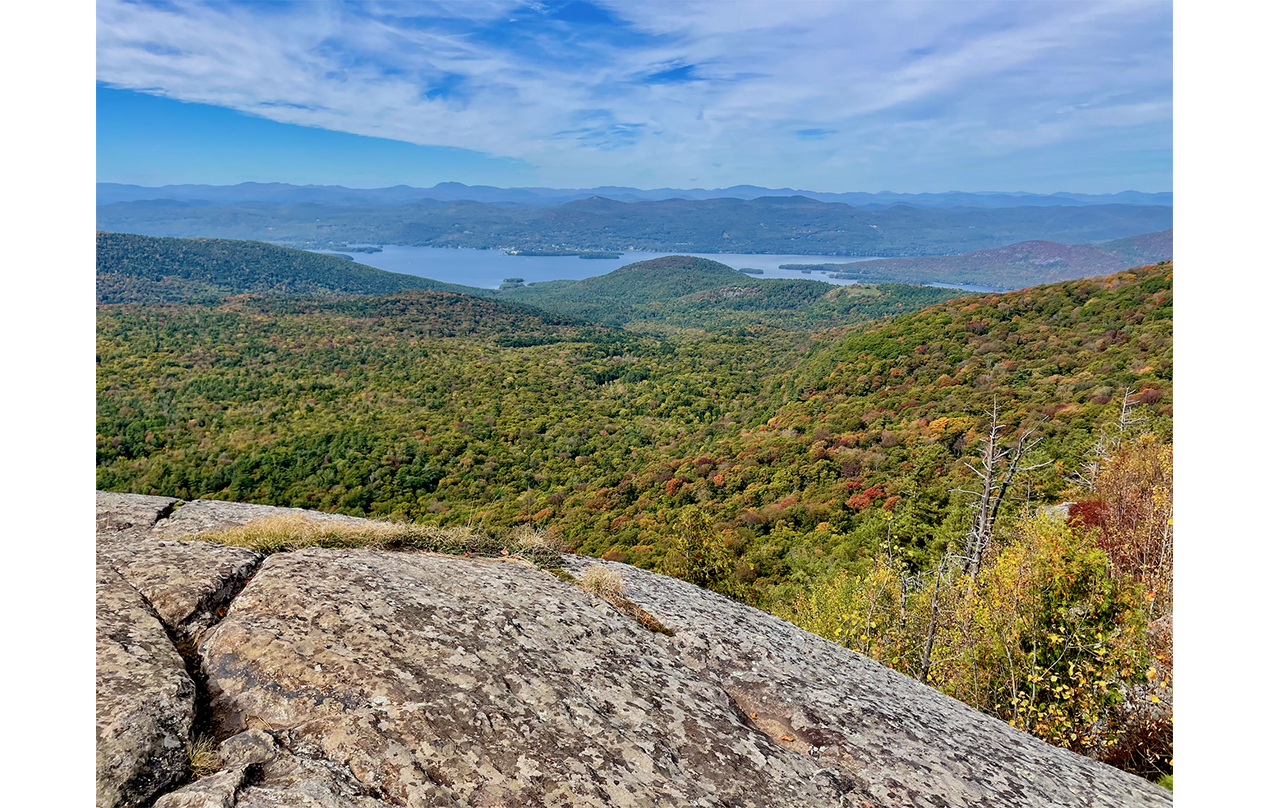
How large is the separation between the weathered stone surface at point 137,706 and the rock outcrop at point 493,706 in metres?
0.01

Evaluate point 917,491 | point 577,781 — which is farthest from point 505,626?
point 917,491

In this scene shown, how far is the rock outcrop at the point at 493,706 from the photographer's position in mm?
2865

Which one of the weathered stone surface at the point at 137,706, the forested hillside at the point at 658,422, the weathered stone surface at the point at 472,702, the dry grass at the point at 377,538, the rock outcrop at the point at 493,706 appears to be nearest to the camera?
the weathered stone surface at the point at 137,706

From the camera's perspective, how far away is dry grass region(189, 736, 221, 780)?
2.62m

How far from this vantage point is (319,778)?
8.86 feet

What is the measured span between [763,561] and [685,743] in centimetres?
2227

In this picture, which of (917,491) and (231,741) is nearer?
(231,741)

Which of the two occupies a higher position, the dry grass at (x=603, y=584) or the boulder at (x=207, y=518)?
the boulder at (x=207, y=518)

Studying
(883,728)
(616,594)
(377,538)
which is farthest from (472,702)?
(883,728)

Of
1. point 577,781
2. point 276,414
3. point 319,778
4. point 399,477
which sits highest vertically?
point 319,778

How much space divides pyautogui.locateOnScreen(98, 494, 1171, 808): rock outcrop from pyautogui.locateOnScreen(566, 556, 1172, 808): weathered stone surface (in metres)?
0.02

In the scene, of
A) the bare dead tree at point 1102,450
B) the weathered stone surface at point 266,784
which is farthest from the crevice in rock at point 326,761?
the bare dead tree at point 1102,450

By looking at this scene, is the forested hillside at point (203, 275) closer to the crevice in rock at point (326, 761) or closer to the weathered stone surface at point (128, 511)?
the weathered stone surface at point (128, 511)

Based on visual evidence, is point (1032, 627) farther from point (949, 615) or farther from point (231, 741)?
point (231, 741)
